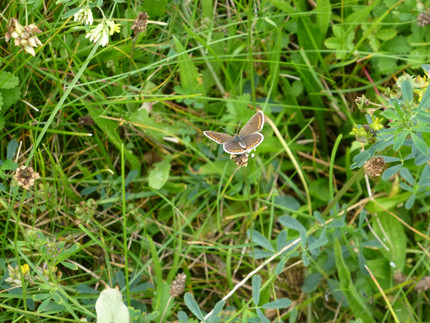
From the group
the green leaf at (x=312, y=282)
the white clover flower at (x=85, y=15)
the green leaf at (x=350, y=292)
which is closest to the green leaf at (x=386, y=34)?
the green leaf at (x=350, y=292)

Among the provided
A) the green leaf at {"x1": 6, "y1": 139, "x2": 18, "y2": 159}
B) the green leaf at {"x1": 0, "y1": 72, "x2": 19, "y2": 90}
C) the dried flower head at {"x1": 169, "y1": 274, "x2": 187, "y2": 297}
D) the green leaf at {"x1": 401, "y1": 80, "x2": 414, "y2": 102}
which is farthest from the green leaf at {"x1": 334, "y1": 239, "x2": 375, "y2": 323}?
the green leaf at {"x1": 0, "y1": 72, "x2": 19, "y2": 90}

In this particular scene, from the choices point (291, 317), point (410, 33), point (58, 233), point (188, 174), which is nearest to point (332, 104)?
point (410, 33)

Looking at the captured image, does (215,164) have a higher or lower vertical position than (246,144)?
lower

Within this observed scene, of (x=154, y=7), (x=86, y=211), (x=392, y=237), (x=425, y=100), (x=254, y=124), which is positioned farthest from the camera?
(x=392, y=237)

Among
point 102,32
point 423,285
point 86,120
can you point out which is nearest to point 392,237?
point 423,285

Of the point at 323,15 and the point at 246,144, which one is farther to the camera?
the point at 323,15

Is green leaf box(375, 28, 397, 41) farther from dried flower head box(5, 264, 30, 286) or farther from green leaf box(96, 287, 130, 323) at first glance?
dried flower head box(5, 264, 30, 286)

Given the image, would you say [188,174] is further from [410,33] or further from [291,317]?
[410,33]

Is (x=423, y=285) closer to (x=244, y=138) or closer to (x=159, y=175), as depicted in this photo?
(x=244, y=138)
